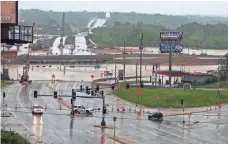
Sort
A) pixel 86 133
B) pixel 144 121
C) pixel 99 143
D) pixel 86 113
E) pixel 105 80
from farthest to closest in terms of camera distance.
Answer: pixel 105 80
pixel 86 113
pixel 144 121
pixel 86 133
pixel 99 143

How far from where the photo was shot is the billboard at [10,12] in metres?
29.4

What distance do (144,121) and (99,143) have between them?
13.4 metres

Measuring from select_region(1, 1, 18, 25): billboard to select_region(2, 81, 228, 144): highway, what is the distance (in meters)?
20.2

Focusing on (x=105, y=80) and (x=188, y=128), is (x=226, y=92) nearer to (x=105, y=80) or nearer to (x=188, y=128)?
(x=188, y=128)

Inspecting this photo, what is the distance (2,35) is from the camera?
3153 centimetres

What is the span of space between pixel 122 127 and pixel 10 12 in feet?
95.0

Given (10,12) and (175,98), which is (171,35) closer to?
(175,98)

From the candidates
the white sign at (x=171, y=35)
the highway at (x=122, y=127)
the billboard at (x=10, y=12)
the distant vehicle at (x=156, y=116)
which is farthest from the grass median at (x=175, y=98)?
the billboard at (x=10, y=12)

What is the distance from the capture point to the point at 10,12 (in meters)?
29.4

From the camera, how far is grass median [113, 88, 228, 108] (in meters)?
71.9

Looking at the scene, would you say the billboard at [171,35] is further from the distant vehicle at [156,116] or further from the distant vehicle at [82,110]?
the distant vehicle at [156,116]

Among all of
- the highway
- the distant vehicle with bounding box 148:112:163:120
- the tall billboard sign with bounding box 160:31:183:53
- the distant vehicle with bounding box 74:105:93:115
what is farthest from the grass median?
A: the tall billboard sign with bounding box 160:31:183:53

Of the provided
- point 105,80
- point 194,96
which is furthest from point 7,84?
point 194,96

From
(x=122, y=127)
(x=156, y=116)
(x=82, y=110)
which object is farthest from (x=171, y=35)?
(x=122, y=127)
